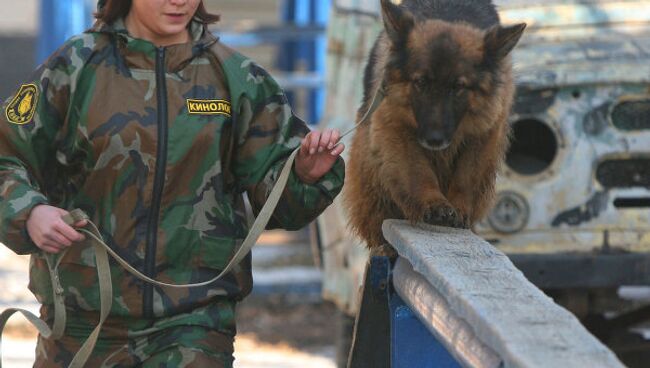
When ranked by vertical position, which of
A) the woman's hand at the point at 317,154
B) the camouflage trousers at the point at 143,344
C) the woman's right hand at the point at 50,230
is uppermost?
the woman's hand at the point at 317,154

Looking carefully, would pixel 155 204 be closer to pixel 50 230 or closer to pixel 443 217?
pixel 50 230

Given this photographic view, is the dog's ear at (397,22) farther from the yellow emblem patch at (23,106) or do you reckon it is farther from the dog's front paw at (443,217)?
the yellow emblem patch at (23,106)

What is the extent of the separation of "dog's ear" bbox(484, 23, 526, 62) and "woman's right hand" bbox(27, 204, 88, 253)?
73.9 inches

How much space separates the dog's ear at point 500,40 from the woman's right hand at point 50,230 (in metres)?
1.88

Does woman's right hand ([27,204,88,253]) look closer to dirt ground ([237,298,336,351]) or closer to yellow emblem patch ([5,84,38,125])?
yellow emblem patch ([5,84,38,125])

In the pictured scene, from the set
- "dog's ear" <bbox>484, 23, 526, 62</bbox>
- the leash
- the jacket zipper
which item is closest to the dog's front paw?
"dog's ear" <bbox>484, 23, 526, 62</bbox>

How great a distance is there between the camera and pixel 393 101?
15.3ft

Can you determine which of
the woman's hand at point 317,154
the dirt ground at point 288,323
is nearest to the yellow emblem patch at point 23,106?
the woman's hand at point 317,154

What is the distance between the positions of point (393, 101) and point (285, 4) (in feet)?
28.6

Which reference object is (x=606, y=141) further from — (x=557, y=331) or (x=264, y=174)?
(x=557, y=331)

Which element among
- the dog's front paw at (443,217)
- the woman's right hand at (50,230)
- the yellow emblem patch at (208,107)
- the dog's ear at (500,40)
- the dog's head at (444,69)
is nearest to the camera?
the woman's right hand at (50,230)

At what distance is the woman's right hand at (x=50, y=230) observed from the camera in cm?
325

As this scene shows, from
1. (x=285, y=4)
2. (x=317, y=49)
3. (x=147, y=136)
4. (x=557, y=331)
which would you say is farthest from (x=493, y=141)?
(x=285, y=4)

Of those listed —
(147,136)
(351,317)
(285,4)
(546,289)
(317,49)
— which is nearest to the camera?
(147,136)
